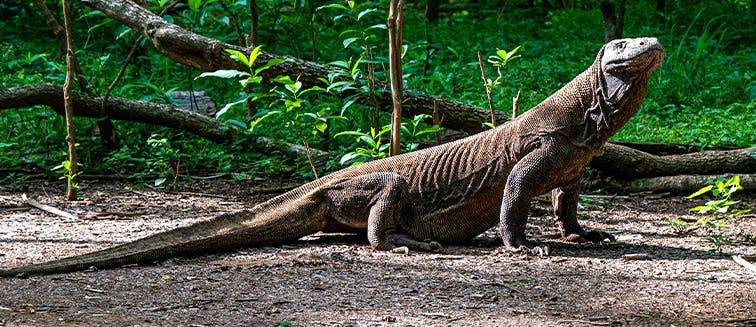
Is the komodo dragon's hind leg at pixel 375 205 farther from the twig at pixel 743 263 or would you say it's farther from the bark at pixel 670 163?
the bark at pixel 670 163

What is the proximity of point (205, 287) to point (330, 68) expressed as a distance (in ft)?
11.8

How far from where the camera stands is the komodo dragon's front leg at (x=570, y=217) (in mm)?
5746

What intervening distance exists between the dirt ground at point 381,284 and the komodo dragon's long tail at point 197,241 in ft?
0.23

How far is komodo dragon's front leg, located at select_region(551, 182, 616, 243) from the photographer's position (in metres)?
5.75

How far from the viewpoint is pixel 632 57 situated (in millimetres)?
5059

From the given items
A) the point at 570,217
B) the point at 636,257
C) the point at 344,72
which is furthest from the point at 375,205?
the point at 344,72

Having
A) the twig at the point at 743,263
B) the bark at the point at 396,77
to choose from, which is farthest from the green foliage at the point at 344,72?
the twig at the point at 743,263

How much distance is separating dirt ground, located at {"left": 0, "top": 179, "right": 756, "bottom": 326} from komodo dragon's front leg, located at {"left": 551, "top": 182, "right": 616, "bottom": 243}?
9 cm

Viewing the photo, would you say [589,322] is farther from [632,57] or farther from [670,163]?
[670,163]

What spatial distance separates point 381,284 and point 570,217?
1745 millimetres

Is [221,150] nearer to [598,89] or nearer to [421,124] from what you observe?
[421,124]

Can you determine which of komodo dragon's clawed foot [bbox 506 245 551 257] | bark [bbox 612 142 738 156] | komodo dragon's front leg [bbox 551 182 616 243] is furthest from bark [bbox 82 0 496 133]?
komodo dragon's clawed foot [bbox 506 245 551 257]

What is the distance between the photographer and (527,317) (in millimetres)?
3910

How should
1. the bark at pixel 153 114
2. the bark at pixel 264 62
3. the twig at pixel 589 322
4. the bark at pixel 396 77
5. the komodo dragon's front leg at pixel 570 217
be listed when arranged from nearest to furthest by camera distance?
1. the twig at pixel 589 322
2. the komodo dragon's front leg at pixel 570 217
3. the bark at pixel 396 77
4. the bark at pixel 264 62
5. the bark at pixel 153 114
